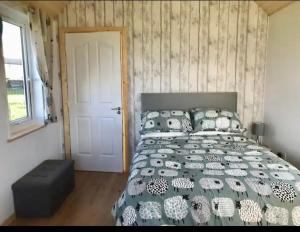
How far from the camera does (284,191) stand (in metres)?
1.61

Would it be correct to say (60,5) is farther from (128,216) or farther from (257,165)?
(257,165)

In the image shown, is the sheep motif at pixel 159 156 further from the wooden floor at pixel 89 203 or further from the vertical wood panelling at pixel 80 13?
the vertical wood panelling at pixel 80 13

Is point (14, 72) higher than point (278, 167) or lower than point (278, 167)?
higher

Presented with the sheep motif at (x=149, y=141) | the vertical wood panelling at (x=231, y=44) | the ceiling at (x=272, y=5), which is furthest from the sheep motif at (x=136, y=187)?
the ceiling at (x=272, y=5)

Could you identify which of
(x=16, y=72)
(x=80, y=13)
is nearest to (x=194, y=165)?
(x=16, y=72)

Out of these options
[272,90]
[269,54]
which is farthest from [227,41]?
[272,90]

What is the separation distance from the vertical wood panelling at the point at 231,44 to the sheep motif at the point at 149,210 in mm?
2218

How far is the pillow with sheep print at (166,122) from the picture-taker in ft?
9.67

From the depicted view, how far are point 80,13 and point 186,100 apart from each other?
174 centimetres

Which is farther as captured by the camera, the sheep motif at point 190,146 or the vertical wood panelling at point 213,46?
the vertical wood panelling at point 213,46

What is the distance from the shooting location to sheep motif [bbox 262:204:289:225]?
4.99 ft

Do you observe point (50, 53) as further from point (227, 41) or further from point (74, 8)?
point (227, 41)

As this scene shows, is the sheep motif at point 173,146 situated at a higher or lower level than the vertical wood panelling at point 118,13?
lower

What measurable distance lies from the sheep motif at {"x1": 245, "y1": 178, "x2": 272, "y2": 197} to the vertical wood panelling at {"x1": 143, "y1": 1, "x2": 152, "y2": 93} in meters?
1.98
